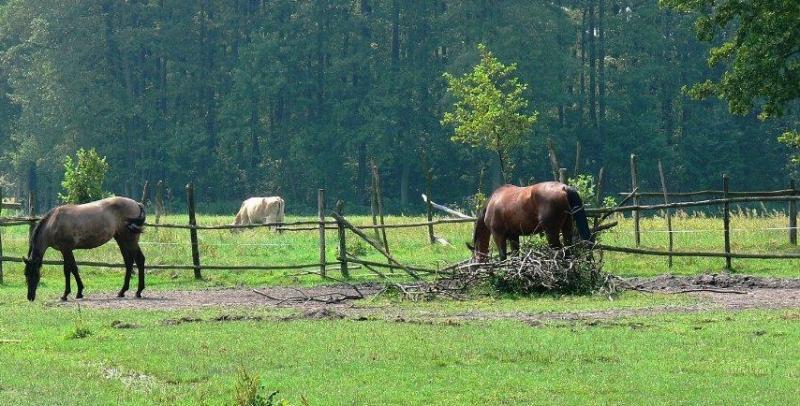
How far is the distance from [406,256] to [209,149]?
43.9 metres

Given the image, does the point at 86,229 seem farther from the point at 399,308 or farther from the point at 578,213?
the point at 578,213

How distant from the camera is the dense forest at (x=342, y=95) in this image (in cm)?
6072

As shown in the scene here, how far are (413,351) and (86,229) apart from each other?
876 cm

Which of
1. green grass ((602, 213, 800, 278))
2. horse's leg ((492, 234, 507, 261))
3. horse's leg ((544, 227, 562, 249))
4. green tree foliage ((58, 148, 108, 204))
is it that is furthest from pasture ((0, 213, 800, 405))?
green tree foliage ((58, 148, 108, 204))

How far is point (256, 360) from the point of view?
12.0m

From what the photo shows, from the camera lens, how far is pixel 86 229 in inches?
763

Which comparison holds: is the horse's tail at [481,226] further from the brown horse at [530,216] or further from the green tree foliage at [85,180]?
the green tree foliage at [85,180]

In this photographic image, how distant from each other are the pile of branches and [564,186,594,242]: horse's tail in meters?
0.29

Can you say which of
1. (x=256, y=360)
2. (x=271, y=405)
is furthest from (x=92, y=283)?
(x=271, y=405)

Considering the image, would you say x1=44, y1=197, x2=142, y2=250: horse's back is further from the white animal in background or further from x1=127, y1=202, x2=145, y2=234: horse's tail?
the white animal in background

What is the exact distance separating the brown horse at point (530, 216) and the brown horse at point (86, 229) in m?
5.29

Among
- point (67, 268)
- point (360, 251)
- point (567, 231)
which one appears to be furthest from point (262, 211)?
point (567, 231)

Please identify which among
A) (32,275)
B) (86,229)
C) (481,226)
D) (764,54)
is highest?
(764,54)

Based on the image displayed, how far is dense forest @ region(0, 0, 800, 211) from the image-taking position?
6072 centimetres
